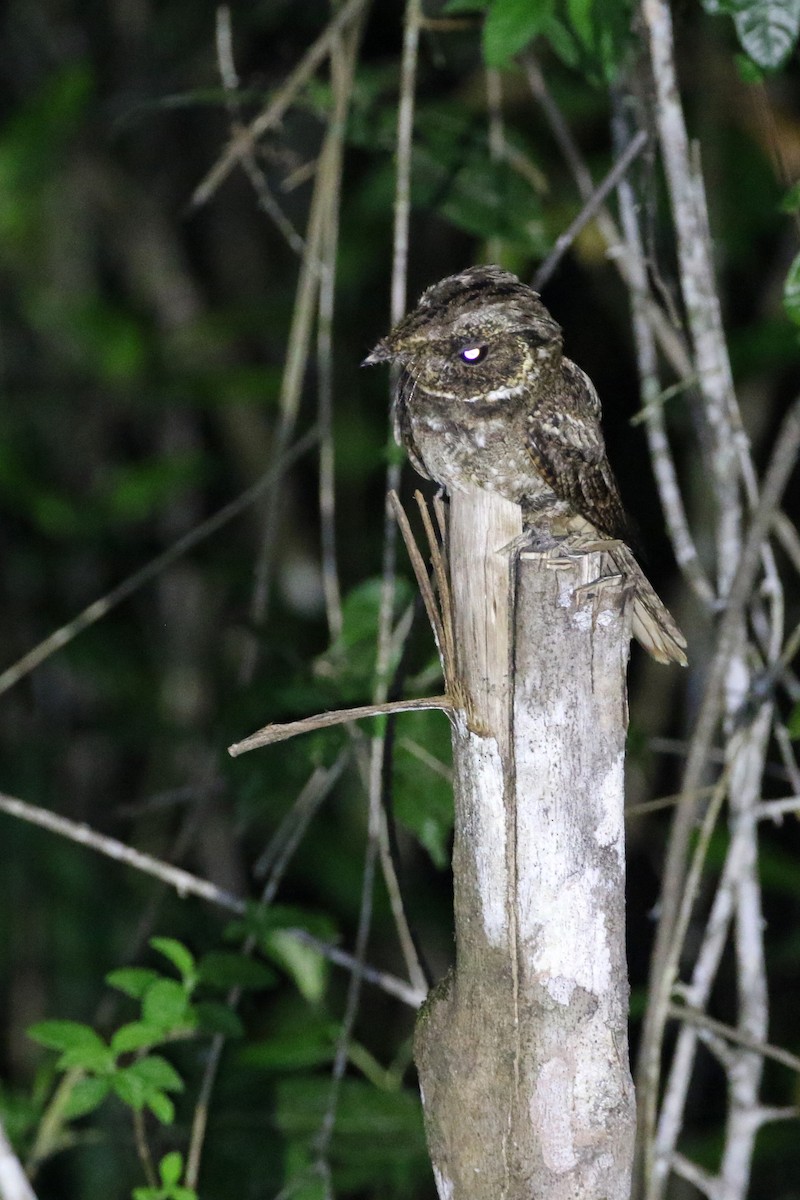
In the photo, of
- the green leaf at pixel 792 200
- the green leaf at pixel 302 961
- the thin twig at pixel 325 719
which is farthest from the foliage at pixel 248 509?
the thin twig at pixel 325 719

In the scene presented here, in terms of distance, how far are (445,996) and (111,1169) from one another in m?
2.83

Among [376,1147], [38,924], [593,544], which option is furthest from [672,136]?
[38,924]

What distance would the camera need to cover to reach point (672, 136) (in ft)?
8.15

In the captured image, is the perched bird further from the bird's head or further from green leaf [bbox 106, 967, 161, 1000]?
green leaf [bbox 106, 967, 161, 1000]

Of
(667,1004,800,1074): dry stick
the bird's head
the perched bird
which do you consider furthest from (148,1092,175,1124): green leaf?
the bird's head

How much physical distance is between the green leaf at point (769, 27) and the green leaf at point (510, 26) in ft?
1.30

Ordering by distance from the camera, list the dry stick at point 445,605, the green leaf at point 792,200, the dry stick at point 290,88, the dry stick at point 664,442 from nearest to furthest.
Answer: the dry stick at point 445,605
the green leaf at point 792,200
the dry stick at point 664,442
the dry stick at point 290,88

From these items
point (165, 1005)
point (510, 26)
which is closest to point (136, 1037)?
point (165, 1005)

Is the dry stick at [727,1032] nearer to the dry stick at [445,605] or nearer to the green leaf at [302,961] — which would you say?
the green leaf at [302,961]

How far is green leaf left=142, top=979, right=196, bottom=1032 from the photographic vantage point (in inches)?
90.0

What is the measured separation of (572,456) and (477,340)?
0.24 m

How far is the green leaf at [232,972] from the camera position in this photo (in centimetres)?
243

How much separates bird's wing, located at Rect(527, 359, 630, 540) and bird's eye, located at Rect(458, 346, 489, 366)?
0.13 meters

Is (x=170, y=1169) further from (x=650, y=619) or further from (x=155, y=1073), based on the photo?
(x=650, y=619)
